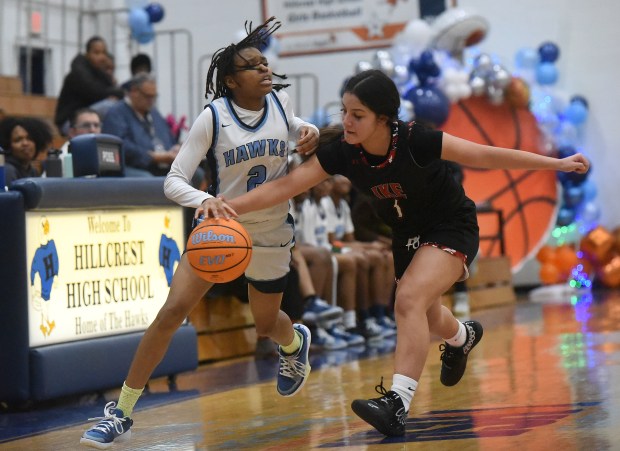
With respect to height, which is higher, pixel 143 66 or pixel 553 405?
pixel 143 66

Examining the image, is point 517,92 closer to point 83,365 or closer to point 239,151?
point 83,365

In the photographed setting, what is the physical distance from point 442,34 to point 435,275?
8.69 meters

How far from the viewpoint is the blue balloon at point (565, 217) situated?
1379 centimetres

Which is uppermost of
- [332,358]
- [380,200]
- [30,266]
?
[380,200]

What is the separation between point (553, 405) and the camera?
491 centimetres

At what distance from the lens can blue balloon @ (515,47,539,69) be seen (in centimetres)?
1381

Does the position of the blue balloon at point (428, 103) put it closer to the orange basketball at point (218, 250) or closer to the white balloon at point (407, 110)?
the white balloon at point (407, 110)

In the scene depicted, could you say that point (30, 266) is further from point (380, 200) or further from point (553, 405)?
point (553, 405)

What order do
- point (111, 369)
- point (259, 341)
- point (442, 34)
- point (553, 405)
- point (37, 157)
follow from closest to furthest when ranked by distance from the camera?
point (553, 405) < point (111, 369) < point (37, 157) < point (259, 341) < point (442, 34)

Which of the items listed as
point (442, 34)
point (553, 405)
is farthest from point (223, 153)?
point (442, 34)

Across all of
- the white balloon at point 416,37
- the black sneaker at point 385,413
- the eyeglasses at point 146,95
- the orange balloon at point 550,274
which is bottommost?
the orange balloon at point 550,274

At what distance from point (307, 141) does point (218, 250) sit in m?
0.77

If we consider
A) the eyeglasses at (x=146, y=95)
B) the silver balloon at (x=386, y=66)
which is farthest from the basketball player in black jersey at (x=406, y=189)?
the silver balloon at (x=386, y=66)

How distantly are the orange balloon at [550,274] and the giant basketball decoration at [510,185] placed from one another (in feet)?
1.42
